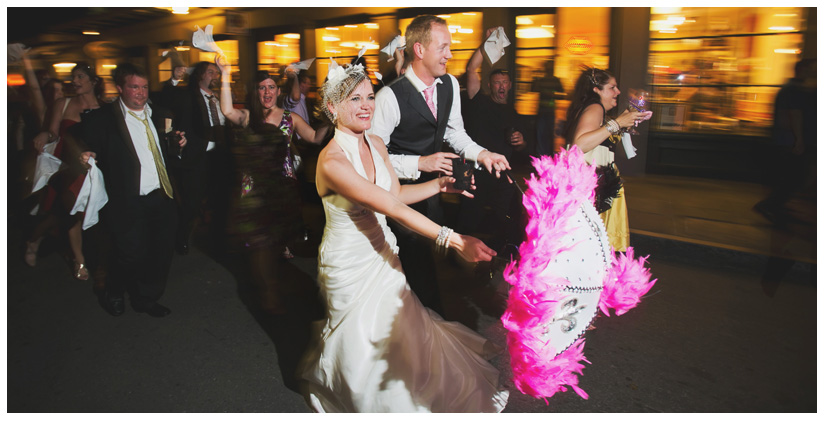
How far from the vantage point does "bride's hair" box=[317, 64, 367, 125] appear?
101 inches

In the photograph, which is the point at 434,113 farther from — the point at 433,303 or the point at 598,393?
the point at 598,393

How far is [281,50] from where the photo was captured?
41.6 feet

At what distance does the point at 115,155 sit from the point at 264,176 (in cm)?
107

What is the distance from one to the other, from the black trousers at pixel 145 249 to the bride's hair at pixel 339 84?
2016 mm

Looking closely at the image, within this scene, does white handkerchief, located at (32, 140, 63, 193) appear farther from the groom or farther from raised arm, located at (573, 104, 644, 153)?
raised arm, located at (573, 104, 644, 153)

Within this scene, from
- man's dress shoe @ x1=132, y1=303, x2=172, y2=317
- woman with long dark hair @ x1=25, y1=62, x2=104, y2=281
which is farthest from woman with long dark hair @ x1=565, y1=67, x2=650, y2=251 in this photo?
woman with long dark hair @ x1=25, y1=62, x2=104, y2=281

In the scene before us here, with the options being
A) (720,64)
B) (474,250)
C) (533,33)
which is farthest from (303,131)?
(720,64)

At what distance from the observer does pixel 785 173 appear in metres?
4.68

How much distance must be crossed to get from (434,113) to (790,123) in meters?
3.46

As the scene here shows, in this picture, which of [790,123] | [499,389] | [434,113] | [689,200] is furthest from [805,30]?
[499,389]

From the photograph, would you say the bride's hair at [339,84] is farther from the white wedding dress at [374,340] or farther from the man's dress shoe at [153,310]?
the man's dress shoe at [153,310]

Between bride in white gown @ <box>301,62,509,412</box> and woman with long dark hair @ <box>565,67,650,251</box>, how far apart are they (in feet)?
5.44

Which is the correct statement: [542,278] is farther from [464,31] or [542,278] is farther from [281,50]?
[281,50]

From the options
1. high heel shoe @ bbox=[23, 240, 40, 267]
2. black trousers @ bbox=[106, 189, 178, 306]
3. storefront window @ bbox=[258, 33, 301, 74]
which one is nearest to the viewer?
black trousers @ bbox=[106, 189, 178, 306]
